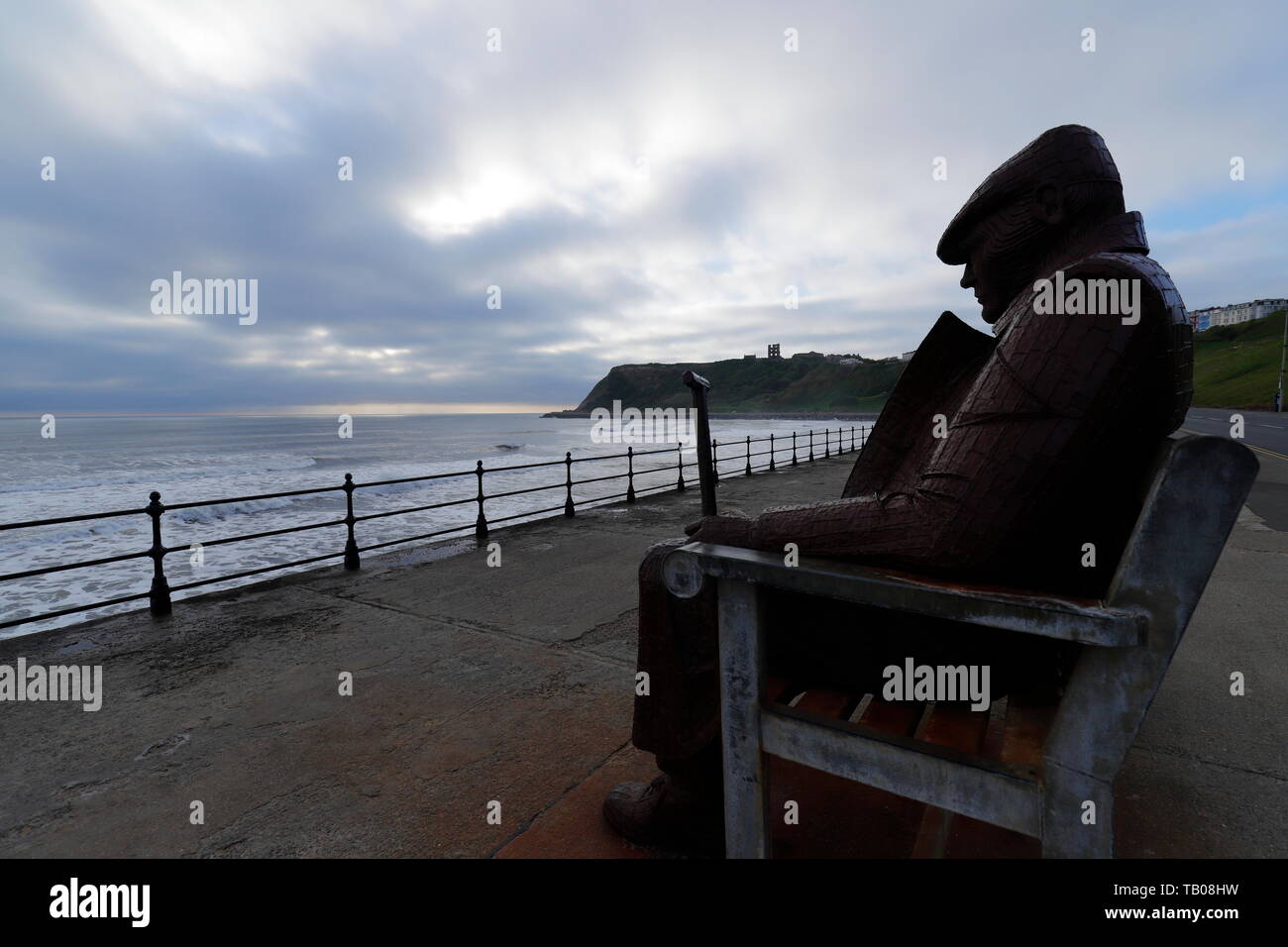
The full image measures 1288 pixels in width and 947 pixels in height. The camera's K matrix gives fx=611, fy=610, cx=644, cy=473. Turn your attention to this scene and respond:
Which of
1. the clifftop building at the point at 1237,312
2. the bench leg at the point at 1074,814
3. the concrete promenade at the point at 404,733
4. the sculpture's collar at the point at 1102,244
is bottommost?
the concrete promenade at the point at 404,733

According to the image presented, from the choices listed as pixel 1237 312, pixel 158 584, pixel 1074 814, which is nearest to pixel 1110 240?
pixel 1074 814

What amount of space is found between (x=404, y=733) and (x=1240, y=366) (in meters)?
92.9

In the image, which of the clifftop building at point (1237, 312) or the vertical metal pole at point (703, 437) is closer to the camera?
the vertical metal pole at point (703, 437)

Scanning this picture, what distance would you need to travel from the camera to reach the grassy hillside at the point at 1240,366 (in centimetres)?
5272

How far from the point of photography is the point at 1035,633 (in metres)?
1.10

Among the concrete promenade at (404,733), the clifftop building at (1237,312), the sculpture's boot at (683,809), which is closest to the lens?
the sculpture's boot at (683,809)

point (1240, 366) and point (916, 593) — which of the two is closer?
→ point (916, 593)

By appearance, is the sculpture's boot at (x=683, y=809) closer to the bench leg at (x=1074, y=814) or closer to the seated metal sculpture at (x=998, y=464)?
the seated metal sculpture at (x=998, y=464)

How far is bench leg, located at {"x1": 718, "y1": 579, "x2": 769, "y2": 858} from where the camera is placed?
1465 millimetres

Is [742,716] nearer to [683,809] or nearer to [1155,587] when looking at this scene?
[683,809]
